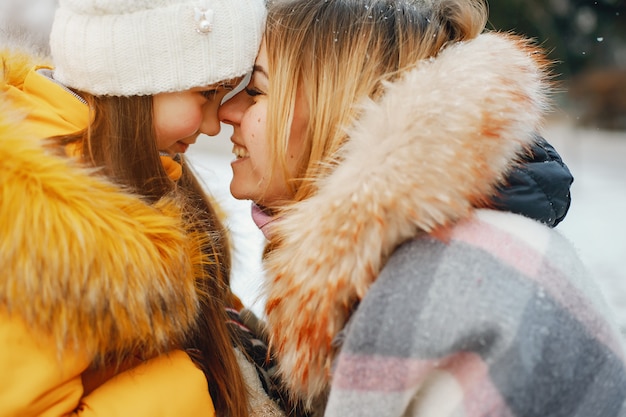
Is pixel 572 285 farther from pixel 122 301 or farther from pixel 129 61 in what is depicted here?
pixel 129 61

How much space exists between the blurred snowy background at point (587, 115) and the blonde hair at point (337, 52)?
3.69 m

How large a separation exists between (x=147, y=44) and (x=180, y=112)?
20 cm

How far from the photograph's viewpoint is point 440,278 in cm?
128

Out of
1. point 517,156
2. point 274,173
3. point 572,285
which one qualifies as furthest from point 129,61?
point 572,285

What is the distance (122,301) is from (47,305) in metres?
0.14

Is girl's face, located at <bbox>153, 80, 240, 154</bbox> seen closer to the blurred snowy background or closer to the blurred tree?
the blurred snowy background

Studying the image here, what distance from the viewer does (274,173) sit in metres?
1.80

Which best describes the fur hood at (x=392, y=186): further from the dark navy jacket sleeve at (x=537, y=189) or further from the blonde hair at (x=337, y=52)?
the blonde hair at (x=337, y=52)

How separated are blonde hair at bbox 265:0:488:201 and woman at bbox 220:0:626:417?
16 cm

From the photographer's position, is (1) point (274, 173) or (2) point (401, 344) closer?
(2) point (401, 344)

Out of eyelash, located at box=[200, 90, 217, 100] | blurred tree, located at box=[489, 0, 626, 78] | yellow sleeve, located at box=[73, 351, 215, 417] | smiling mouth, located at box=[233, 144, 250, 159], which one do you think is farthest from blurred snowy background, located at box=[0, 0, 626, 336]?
yellow sleeve, located at box=[73, 351, 215, 417]

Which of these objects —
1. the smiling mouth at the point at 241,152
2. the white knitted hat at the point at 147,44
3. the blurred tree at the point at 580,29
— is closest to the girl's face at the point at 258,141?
the smiling mouth at the point at 241,152

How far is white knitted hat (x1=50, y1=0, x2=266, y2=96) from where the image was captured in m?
1.61

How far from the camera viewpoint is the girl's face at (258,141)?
179 cm
